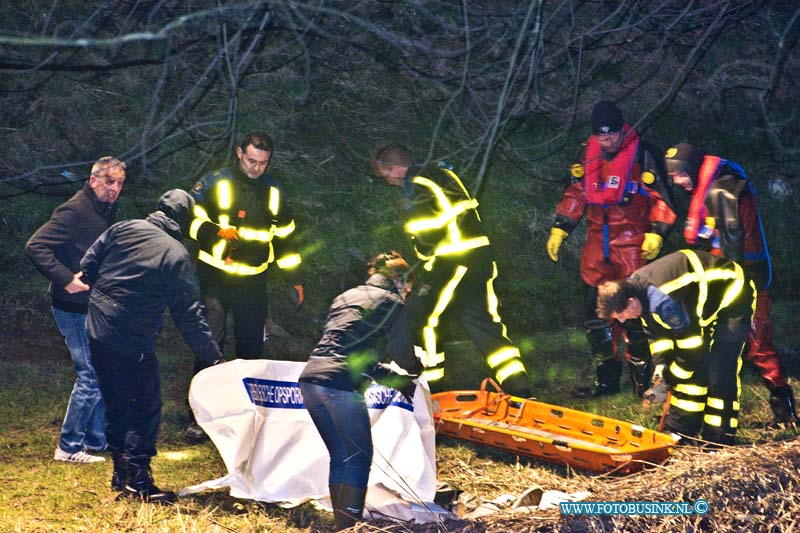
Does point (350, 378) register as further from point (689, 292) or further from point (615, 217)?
point (615, 217)

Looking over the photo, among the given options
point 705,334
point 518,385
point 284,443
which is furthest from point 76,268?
point 705,334

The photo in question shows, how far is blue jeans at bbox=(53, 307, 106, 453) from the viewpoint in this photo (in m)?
A: 6.09

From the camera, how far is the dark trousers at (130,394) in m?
5.52

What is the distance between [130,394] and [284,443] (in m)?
0.92

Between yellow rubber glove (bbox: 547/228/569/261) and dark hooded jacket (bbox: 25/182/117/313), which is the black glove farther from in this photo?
yellow rubber glove (bbox: 547/228/569/261)

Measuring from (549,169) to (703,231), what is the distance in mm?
4042

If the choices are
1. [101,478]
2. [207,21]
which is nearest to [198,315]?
[101,478]

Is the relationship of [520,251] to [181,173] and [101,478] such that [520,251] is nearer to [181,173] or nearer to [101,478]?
[181,173]

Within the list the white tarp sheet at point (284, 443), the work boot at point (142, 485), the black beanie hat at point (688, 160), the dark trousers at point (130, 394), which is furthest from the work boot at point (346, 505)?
the black beanie hat at point (688, 160)

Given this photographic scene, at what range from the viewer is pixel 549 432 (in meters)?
6.81

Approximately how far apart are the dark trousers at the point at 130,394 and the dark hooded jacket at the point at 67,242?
0.64 m

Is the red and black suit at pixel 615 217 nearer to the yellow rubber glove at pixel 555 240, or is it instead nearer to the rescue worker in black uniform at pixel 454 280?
the yellow rubber glove at pixel 555 240

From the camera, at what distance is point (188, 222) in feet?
22.2

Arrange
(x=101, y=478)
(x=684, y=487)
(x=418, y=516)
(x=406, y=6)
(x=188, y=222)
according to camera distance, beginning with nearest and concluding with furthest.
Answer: (x=684, y=487)
(x=418, y=516)
(x=101, y=478)
(x=188, y=222)
(x=406, y=6)
